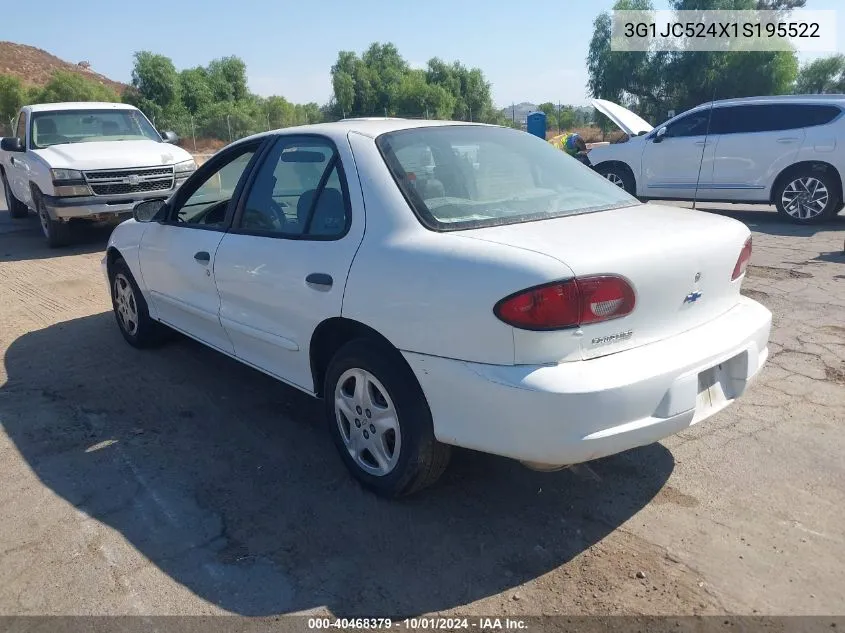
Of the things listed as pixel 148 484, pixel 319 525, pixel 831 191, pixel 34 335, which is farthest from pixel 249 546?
pixel 831 191

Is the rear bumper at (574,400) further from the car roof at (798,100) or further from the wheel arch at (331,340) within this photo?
the car roof at (798,100)

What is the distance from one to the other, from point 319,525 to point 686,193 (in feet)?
32.6

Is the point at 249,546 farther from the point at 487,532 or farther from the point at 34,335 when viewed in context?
the point at 34,335

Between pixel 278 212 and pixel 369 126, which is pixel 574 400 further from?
pixel 278 212

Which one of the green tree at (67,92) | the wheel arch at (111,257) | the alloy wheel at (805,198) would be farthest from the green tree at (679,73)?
the wheel arch at (111,257)

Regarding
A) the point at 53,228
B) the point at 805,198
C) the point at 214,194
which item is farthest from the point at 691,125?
the point at 53,228

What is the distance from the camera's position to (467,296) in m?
2.61

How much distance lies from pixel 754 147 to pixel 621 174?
7.60ft

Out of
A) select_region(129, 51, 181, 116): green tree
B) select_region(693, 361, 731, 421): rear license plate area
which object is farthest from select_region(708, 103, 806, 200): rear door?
select_region(129, 51, 181, 116): green tree

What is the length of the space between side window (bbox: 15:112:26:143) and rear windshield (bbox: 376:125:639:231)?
9.65m

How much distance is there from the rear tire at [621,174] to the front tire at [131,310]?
8.75 m

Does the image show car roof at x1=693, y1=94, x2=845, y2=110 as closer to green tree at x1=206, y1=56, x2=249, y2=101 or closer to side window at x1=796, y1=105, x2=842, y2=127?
side window at x1=796, y1=105, x2=842, y2=127

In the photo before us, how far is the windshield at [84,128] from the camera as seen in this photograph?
10.4 m

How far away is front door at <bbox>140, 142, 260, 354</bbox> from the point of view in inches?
163
